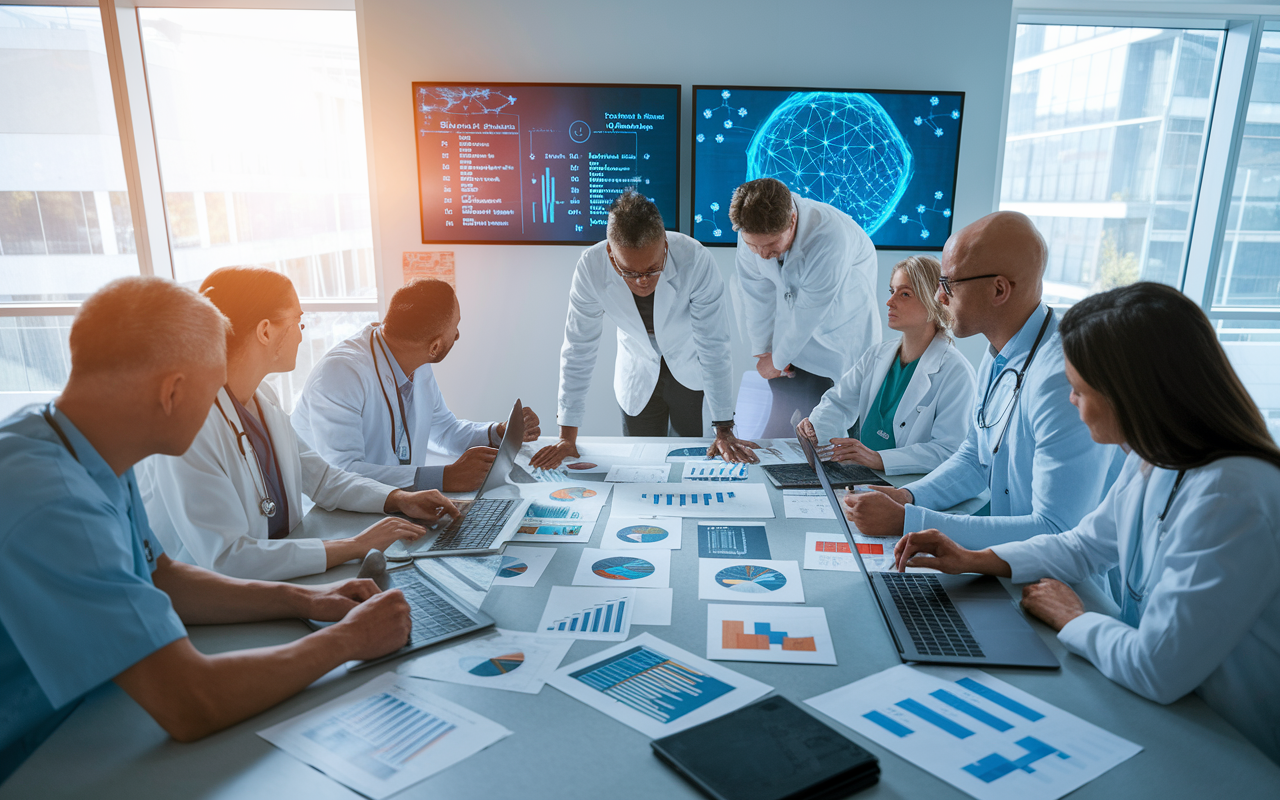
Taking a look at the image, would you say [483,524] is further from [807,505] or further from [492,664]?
[807,505]

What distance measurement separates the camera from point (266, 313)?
5.49 ft

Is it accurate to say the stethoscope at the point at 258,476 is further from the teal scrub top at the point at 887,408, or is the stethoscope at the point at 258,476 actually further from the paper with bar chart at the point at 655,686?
the teal scrub top at the point at 887,408

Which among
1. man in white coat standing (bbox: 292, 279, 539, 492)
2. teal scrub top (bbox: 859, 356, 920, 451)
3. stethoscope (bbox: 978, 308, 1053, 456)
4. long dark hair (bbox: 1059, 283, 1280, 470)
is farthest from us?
teal scrub top (bbox: 859, 356, 920, 451)

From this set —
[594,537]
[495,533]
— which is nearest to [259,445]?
[495,533]

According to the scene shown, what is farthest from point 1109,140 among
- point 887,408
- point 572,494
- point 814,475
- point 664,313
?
point 572,494

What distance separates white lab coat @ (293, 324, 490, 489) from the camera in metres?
2.04

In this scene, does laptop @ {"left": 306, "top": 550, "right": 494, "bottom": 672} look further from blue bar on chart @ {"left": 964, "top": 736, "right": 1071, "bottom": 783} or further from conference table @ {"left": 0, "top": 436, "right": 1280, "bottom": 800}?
blue bar on chart @ {"left": 964, "top": 736, "right": 1071, "bottom": 783}

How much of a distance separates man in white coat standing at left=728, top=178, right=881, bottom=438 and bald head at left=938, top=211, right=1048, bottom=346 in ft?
3.09

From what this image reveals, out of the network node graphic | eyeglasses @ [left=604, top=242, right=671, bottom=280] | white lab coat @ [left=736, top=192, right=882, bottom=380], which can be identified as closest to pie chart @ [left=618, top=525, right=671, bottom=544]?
eyeglasses @ [left=604, top=242, right=671, bottom=280]

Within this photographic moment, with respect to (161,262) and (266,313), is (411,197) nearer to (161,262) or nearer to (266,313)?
(161,262)

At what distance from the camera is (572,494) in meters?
1.94

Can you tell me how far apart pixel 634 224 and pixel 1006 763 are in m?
1.76

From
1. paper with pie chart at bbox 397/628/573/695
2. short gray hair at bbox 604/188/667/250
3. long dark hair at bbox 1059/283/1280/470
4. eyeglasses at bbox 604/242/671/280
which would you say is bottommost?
→ paper with pie chart at bbox 397/628/573/695

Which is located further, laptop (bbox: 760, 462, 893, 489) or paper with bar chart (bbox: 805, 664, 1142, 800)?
laptop (bbox: 760, 462, 893, 489)
